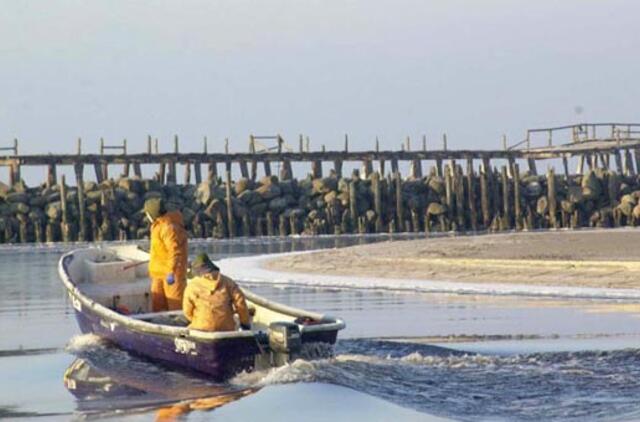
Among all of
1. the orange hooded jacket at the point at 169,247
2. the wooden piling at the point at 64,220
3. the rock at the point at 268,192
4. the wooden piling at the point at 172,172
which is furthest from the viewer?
the wooden piling at the point at 172,172

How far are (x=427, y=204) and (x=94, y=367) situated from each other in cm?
5218

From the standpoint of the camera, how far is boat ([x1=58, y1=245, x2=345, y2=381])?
17.5 meters

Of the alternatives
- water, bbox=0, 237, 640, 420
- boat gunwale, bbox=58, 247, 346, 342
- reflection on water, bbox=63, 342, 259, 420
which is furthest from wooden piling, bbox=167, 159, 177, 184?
reflection on water, bbox=63, 342, 259, 420

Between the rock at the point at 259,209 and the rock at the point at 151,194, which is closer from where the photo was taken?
the rock at the point at 151,194

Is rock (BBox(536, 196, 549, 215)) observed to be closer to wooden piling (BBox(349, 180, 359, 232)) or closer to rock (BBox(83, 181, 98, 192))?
wooden piling (BBox(349, 180, 359, 232))

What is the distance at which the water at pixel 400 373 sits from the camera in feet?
50.7

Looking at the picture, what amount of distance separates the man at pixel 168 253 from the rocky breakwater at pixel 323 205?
146 ft

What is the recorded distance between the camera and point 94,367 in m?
19.2

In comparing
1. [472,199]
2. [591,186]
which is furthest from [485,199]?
[591,186]

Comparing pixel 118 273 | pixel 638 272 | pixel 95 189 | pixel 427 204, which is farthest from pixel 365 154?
pixel 118 273

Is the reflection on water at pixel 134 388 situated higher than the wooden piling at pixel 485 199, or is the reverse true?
the wooden piling at pixel 485 199

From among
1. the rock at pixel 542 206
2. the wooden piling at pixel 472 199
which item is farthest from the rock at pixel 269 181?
the rock at pixel 542 206

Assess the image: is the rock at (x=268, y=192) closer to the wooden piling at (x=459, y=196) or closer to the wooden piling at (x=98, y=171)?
the wooden piling at (x=98, y=171)

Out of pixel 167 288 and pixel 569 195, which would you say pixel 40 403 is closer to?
pixel 167 288
